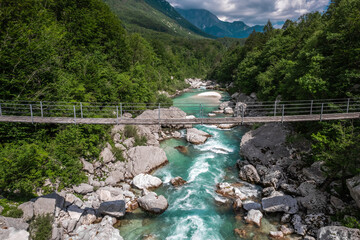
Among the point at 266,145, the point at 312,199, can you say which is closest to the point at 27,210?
the point at 312,199

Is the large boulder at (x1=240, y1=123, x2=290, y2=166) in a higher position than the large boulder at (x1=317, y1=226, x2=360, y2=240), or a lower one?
higher

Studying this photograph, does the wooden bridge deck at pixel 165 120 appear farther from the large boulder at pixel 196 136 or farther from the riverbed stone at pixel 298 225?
the large boulder at pixel 196 136

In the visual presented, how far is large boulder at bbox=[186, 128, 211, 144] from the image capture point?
2009 centimetres

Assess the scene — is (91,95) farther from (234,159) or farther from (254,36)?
(254,36)

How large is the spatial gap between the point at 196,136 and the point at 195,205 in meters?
8.88

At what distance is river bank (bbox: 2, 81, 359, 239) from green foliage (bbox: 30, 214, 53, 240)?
1.18 ft

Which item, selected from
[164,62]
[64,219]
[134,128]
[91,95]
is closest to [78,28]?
[91,95]

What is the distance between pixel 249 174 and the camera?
14.2 m

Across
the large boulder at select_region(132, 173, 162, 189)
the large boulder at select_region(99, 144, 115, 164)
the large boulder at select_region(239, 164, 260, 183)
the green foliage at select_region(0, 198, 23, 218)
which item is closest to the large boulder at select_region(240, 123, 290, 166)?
the large boulder at select_region(239, 164, 260, 183)

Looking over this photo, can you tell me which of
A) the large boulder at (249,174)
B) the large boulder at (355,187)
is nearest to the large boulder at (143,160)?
the large boulder at (249,174)

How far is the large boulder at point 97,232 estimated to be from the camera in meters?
9.23

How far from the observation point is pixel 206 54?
107 metres

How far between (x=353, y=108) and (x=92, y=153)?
52.1 ft

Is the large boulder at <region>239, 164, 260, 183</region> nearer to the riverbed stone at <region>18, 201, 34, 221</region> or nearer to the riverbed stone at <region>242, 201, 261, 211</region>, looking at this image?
the riverbed stone at <region>242, 201, 261, 211</region>
